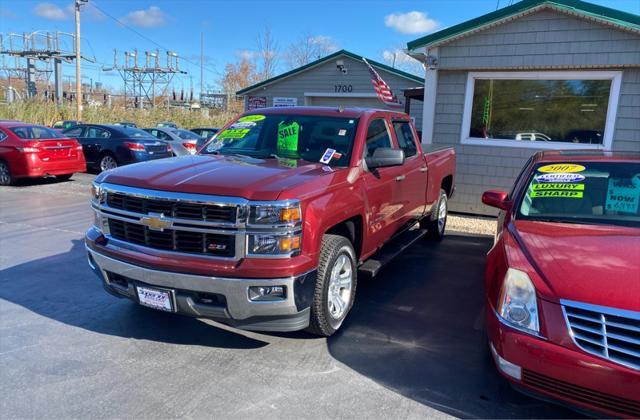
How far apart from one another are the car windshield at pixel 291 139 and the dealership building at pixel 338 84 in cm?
1337

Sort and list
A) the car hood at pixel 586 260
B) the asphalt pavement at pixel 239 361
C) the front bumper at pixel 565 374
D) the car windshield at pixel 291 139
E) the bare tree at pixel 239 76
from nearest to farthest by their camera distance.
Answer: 1. the front bumper at pixel 565 374
2. the car hood at pixel 586 260
3. the asphalt pavement at pixel 239 361
4. the car windshield at pixel 291 139
5. the bare tree at pixel 239 76

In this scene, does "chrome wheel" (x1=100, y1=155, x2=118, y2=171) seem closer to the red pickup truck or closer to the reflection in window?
the reflection in window

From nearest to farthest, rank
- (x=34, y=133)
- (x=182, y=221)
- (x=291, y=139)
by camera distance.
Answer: (x=182, y=221)
(x=291, y=139)
(x=34, y=133)

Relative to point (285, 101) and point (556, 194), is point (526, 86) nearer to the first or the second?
point (556, 194)

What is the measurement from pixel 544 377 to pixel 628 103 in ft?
24.3

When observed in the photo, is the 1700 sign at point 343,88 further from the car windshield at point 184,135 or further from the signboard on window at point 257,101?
the car windshield at point 184,135

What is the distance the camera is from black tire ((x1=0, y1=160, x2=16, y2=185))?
11376 mm

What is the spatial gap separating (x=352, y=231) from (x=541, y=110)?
6520mm

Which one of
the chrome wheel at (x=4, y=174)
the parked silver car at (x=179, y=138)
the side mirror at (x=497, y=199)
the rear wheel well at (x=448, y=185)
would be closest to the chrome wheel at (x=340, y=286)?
the side mirror at (x=497, y=199)

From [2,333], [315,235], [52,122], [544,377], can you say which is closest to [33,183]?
[2,333]

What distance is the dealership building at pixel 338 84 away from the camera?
58.8 feet

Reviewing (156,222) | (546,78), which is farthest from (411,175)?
(546,78)

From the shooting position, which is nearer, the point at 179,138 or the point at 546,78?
the point at 546,78

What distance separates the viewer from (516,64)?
8.60 metres
